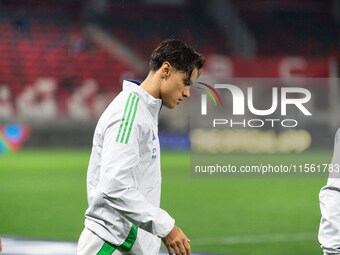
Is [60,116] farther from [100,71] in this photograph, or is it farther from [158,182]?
[158,182]

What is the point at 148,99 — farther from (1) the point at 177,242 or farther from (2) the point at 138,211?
(1) the point at 177,242

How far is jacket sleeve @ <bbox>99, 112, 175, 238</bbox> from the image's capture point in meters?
2.91

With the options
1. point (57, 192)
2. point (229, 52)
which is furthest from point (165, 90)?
point (229, 52)

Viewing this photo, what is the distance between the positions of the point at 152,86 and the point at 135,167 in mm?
320

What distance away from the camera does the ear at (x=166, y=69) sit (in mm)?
3105

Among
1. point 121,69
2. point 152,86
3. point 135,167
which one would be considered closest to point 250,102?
point 152,86

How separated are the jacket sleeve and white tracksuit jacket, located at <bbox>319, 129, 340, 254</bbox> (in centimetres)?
91

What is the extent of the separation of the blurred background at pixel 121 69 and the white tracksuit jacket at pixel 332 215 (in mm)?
7621

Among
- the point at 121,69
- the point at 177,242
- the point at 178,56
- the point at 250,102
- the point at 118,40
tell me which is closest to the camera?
the point at 177,242

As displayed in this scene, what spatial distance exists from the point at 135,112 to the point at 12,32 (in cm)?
2423

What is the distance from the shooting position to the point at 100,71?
26844 mm

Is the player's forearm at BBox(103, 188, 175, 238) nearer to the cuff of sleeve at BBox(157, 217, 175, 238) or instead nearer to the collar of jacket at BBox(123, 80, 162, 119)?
the cuff of sleeve at BBox(157, 217, 175, 238)

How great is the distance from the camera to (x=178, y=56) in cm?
310

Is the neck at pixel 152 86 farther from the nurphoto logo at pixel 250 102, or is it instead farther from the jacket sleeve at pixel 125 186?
the nurphoto logo at pixel 250 102
